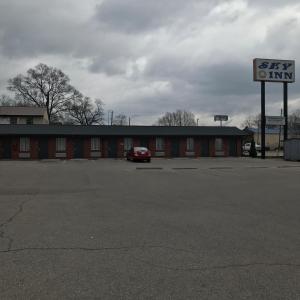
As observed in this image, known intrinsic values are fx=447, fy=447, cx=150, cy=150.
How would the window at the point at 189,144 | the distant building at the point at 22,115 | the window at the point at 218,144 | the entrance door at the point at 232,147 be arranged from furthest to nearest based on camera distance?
1. the distant building at the point at 22,115
2. the entrance door at the point at 232,147
3. the window at the point at 218,144
4. the window at the point at 189,144

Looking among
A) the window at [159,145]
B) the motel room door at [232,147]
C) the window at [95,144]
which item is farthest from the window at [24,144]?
the motel room door at [232,147]

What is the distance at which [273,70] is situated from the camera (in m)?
48.4

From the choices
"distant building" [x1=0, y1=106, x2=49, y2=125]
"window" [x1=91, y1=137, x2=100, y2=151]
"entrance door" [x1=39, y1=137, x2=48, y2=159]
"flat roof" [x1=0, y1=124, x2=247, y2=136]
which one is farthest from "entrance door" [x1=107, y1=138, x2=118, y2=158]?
"distant building" [x1=0, y1=106, x2=49, y2=125]

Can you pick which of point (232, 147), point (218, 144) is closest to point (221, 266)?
point (218, 144)

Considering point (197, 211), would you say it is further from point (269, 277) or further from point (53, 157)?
point (53, 157)

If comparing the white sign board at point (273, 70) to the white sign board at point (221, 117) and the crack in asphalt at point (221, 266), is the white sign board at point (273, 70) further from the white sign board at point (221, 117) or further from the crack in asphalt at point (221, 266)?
the crack in asphalt at point (221, 266)

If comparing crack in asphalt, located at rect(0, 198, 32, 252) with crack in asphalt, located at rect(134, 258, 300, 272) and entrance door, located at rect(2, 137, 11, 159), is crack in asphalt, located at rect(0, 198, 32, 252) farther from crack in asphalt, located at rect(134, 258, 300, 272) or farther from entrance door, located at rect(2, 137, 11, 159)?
entrance door, located at rect(2, 137, 11, 159)

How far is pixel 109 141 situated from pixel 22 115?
33107 mm

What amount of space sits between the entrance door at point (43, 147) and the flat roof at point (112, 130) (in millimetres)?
820

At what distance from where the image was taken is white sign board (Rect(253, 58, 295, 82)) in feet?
157

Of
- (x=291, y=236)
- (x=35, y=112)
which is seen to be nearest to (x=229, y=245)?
(x=291, y=236)

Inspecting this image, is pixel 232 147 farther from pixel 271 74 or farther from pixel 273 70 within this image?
pixel 273 70

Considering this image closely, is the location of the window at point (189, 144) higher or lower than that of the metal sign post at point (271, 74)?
lower

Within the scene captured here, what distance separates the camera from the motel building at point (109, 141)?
157 ft
